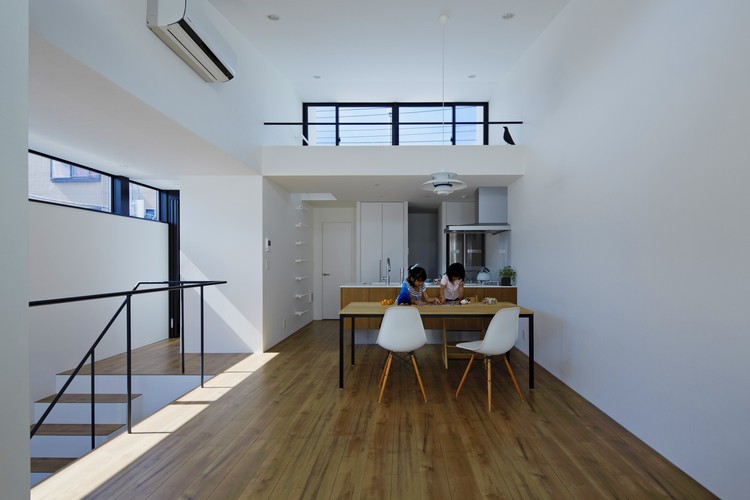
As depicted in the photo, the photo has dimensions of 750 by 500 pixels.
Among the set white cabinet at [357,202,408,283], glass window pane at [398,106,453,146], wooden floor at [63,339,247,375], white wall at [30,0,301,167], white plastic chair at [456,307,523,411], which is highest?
glass window pane at [398,106,453,146]

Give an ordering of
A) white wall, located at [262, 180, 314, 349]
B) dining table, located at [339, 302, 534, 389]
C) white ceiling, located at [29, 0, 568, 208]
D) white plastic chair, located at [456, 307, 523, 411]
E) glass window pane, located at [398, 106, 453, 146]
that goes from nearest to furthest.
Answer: white ceiling, located at [29, 0, 568, 208]
white plastic chair, located at [456, 307, 523, 411]
dining table, located at [339, 302, 534, 389]
white wall, located at [262, 180, 314, 349]
glass window pane, located at [398, 106, 453, 146]

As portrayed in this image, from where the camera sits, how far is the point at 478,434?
9.35 feet

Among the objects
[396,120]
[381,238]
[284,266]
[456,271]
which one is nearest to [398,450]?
[456,271]

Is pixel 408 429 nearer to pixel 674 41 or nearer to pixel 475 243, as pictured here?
pixel 674 41

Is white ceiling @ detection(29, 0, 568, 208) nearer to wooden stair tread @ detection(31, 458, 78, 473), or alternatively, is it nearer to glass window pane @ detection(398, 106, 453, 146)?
glass window pane @ detection(398, 106, 453, 146)

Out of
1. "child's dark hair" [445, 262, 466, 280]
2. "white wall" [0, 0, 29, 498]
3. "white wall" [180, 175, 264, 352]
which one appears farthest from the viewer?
"white wall" [180, 175, 264, 352]

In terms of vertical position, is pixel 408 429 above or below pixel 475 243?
below

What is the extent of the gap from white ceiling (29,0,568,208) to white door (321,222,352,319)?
4.58ft

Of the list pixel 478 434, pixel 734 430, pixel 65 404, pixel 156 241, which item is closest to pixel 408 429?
pixel 478 434

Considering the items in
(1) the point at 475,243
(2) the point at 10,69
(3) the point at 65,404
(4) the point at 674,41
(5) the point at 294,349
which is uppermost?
(4) the point at 674,41

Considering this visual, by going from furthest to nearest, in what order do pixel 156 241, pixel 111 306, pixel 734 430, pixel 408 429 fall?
pixel 156 241
pixel 111 306
pixel 408 429
pixel 734 430

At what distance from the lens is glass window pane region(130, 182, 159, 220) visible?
626cm

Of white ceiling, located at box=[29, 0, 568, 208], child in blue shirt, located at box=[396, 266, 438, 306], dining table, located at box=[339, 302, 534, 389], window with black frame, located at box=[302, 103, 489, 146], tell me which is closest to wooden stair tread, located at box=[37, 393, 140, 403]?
dining table, located at box=[339, 302, 534, 389]

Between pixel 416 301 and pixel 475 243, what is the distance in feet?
9.62
